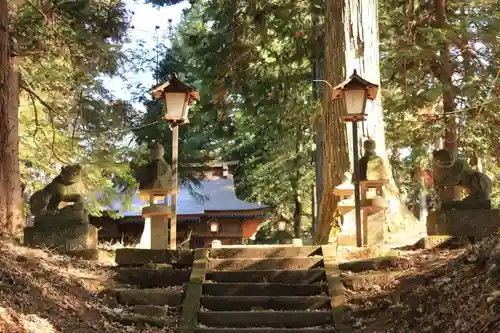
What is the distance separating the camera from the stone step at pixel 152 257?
750cm

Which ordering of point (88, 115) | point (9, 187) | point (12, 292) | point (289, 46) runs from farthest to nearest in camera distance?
point (289, 46) < point (88, 115) < point (9, 187) < point (12, 292)

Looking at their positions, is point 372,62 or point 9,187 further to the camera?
point 372,62

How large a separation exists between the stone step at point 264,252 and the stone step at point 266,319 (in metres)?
1.42

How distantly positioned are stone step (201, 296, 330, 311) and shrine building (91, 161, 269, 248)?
15.9m

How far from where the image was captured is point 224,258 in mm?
7773

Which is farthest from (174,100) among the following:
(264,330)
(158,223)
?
(264,330)

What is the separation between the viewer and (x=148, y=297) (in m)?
6.67

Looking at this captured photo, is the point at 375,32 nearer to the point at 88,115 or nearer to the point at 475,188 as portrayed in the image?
the point at 475,188

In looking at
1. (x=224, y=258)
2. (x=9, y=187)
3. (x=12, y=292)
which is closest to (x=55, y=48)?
(x=9, y=187)

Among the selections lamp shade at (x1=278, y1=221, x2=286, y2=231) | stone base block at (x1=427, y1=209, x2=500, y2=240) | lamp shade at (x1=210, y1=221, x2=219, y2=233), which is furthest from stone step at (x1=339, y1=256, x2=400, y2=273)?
lamp shade at (x1=210, y1=221, x2=219, y2=233)

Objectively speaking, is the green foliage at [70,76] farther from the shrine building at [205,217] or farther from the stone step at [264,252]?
the shrine building at [205,217]

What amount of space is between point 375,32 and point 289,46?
625 centimetres

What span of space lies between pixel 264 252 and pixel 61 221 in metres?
2.64

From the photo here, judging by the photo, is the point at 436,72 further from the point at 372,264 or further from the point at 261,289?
the point at 261,289
